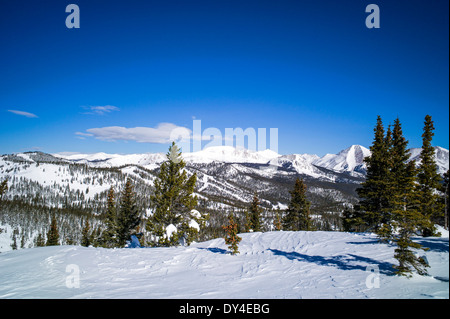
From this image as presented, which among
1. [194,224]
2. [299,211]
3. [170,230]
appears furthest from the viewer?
[299,211]

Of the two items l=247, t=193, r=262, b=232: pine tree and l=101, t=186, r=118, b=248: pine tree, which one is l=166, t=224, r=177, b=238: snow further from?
l=247, t=193, r=262, b=232: pine tree

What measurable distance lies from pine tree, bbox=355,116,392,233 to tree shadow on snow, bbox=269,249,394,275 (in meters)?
12.6

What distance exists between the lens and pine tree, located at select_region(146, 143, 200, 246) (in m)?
17.8

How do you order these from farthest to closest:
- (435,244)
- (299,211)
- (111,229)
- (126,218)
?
(299,211) < (111,229) < (126,218) < (435,244)

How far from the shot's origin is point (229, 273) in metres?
10.5

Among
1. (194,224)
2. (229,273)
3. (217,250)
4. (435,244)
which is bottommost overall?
(217,250)

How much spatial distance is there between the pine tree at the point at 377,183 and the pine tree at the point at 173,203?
18.6 m

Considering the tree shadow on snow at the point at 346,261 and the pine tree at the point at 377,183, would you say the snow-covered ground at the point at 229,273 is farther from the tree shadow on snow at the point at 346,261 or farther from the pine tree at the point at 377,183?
the pine tree at the point at 377,183

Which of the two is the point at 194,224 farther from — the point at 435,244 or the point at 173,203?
the point at 435,244

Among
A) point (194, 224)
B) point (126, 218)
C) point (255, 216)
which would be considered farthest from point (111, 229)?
point (255, 216)

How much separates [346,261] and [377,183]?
14504 mm

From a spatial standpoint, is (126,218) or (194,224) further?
(126,218)

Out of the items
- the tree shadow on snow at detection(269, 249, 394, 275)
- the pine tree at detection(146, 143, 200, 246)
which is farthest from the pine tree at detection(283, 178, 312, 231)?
the tree shadow on snow at detection(269, 249, 394, 275)
